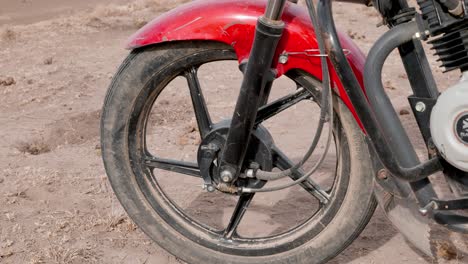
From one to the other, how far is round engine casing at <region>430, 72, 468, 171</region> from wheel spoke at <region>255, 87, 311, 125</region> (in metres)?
0.52

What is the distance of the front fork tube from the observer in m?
2.20

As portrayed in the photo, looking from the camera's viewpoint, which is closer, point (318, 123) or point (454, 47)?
point (454, 47)

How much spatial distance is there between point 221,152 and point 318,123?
401mm

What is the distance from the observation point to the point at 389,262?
2.96m

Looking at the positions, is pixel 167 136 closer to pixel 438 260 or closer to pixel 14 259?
pixel 14 259

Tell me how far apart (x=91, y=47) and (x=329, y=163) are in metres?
3.70

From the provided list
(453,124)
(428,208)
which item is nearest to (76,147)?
(428,208)

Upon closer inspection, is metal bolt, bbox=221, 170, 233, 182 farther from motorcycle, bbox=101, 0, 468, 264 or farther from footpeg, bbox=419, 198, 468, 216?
footpeg, bbox=419, 198, 468, 216

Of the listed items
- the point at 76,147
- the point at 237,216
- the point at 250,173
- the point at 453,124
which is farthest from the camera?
the point at 76,147

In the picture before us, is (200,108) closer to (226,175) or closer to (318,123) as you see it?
(226,175)

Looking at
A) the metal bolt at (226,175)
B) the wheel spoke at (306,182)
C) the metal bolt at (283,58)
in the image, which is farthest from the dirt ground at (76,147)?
the metal bolt at (283,58)

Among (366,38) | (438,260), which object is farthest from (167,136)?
(366,38)

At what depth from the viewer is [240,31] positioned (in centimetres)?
235

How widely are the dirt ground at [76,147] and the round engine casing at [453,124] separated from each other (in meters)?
1.01
